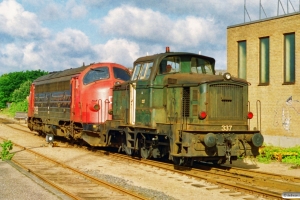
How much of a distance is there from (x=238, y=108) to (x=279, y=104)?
8553 mm

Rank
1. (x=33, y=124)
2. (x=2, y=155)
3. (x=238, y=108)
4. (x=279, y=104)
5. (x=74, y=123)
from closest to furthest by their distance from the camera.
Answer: (x=238, y=108) < (x=2, y=155) < (x=74, y=123) < (x=279, y=104) < (x=33, y=124)

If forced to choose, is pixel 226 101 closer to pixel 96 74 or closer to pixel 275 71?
pixel 96 74

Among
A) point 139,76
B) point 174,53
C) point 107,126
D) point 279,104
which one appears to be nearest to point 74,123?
point 107,126

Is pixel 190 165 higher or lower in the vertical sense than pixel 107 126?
lower

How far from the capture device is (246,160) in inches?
597

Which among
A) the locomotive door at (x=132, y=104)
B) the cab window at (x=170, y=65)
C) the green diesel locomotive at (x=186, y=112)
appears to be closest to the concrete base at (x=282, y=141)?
the green diesel locomotive at (x=186, y=112)

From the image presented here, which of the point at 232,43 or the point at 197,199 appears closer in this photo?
the point at 197,199

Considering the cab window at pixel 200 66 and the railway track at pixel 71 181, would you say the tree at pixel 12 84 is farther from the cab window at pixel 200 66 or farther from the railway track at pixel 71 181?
the cab window at pixel 200 66

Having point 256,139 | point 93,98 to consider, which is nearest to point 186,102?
point 256,139

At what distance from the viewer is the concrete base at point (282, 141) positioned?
18.6 m

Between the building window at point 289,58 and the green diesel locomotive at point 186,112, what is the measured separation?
7.61m

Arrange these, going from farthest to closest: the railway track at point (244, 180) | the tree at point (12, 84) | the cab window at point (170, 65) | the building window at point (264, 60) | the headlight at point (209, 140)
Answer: the tree at point (12, 84) → the building window at point (264, 60) → the cab window at point (170, 65) → the headlight at point (209, 140) → the railway track at point (244, 180)

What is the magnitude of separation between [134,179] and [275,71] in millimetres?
11656

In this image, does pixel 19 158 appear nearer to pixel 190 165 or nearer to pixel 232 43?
pixel 190 165
